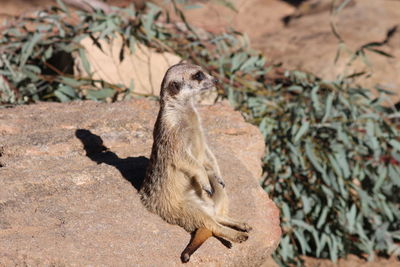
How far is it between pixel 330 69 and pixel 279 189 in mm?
1630

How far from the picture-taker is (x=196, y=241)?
2.29 m

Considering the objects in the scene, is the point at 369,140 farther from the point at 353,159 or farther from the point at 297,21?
the point at 297,21

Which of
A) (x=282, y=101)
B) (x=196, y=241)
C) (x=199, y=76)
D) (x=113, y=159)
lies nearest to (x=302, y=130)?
(x=282, y=101)

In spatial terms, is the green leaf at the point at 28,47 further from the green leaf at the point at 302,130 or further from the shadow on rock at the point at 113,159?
the green leaf at the point at 302,130

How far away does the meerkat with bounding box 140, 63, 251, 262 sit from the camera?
7.73 feet

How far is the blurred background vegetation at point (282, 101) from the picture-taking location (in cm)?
427

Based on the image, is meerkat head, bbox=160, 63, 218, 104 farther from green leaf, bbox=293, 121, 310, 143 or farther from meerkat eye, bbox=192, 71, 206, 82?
green leaf, bbox=293, 121, 310, 143

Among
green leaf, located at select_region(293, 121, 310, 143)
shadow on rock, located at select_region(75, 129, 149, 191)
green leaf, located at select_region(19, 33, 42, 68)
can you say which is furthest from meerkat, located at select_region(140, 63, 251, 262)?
green leaf, located at select_region(19, 33, 42, 68)

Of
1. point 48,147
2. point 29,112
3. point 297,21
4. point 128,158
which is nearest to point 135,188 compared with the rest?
point 128,158

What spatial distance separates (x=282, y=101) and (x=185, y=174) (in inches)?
93.4

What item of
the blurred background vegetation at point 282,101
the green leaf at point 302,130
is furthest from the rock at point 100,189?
the blurred background vegetation at point 282,101

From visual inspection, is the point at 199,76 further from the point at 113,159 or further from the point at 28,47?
the point at 28,47

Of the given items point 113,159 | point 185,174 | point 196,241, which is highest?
point 185,174

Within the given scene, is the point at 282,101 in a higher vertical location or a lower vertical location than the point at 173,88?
lower
